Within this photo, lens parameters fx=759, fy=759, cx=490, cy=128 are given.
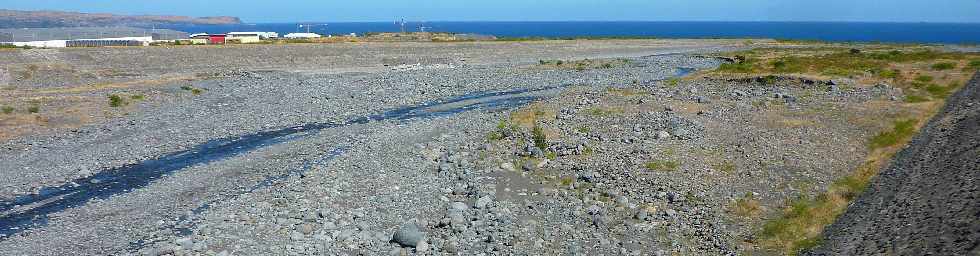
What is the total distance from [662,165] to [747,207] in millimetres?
4291

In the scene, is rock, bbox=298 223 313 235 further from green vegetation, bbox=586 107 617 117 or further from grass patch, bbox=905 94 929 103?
grass patch, bbox=905 94 929 103

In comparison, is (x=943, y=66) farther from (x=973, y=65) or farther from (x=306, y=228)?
(x=306, y=228)

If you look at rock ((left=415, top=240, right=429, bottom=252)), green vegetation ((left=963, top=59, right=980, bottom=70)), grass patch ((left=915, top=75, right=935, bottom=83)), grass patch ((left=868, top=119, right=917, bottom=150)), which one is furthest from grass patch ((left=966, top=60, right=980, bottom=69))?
rock ((left=415, top=240, right=429, bottom=252))

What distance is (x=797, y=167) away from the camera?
22812 mm

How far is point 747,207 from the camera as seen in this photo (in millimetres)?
18906

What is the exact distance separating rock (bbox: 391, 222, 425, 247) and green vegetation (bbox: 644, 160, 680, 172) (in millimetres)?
8535

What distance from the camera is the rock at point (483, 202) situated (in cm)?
1908

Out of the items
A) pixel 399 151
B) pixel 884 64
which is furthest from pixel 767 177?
pixel 884 64

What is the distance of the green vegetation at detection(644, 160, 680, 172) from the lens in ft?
73.7

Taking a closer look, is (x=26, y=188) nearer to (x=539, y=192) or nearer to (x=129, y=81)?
(x=539, y=192)

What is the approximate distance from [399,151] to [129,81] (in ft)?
111

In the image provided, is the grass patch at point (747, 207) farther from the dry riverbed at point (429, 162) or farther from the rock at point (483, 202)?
the rock at point (483, 202)

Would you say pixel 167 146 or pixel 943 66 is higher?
pixel 943 66

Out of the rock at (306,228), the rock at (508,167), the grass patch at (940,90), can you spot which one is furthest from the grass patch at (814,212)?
the grass patch at (940,90)
